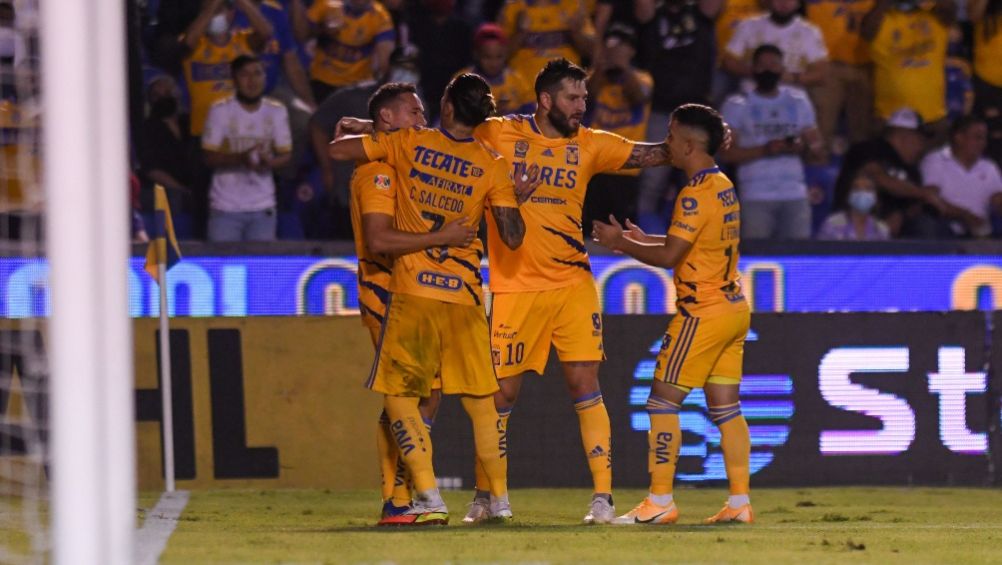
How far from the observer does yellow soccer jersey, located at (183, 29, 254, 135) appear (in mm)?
12602

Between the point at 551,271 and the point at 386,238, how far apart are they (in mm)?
1156

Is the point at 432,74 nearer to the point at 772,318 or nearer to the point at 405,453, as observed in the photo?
the point at 772,318

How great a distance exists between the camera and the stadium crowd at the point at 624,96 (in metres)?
12.1

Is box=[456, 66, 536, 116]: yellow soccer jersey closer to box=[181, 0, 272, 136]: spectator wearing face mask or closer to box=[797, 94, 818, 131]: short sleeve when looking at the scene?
box=[181, 0, 272, 136]: spectator wearing face mask

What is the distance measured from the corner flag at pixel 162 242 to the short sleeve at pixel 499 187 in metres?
3.19

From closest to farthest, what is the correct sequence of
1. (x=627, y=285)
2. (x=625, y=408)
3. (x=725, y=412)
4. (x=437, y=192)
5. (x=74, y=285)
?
(x=74, y=285), (x=437, y=192), (x=725, y=412), (x=625, y=408), (x=627, y=285)

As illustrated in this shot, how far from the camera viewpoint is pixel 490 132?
821 cm

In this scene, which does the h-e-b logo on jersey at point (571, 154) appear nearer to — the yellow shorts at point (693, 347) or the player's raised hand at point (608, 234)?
the player's raised hand at point (608, 234)

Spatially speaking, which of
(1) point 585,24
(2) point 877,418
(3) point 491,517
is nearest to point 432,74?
(1) point 585,24

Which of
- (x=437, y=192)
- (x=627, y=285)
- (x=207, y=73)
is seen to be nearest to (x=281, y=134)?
(x=207, y=73)

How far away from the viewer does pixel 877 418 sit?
10781mm

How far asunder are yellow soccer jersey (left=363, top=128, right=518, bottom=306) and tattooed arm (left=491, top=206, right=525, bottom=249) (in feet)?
0.11

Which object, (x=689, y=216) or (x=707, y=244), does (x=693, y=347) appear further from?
(x=689, y=216)

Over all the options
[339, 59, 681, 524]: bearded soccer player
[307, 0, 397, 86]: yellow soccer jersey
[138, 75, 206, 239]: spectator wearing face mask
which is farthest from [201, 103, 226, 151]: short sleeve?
[339, 59, 681, 524]: bearded soccer player
